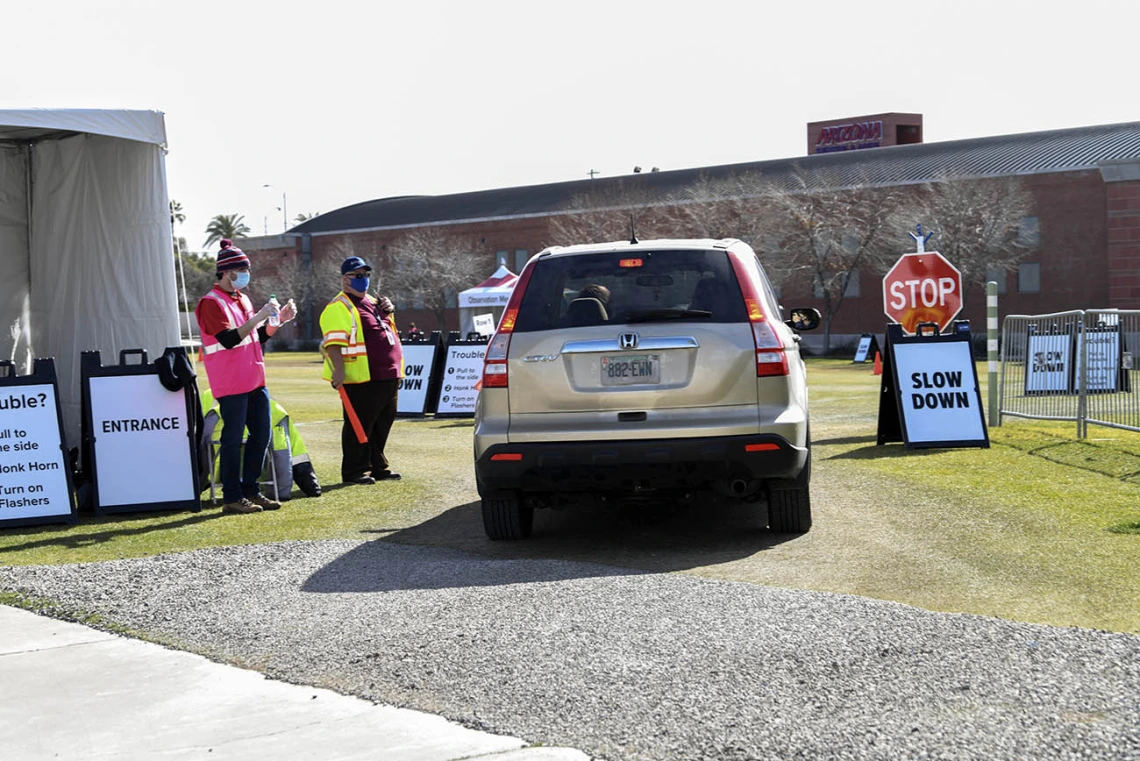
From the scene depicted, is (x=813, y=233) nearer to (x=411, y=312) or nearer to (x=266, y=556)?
(x=411, y=312)

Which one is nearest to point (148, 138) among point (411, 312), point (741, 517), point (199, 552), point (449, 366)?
point (199, 552)

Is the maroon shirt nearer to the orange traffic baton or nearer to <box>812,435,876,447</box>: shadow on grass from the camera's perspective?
the orange traffic baton

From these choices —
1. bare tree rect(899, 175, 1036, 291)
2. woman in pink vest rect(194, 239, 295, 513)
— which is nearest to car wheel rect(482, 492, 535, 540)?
woman in pink vest rect(194, 239, 295, 513)

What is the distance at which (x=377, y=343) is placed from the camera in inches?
474

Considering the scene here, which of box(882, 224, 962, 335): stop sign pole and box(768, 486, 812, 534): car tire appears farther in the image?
box(882, 224, 962, 335): stop sign pole

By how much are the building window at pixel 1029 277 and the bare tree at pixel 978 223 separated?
806mm

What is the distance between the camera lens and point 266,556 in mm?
8281

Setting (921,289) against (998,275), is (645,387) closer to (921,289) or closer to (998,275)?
(921,289)

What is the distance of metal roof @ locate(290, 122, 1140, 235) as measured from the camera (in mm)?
63656

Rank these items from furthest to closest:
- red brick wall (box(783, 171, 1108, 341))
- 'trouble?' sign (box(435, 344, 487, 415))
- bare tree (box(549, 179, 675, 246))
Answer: bare tree (box(549, 179, 675, 246))
red brick wall (box(783, 171, 1108, 341))
'trouble?' sign (box(435, 344, 487, 415))

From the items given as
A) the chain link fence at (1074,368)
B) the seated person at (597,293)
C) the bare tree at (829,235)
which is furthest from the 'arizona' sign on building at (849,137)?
the seated person at (597,293)

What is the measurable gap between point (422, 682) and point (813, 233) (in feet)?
198

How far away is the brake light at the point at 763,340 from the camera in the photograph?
7.82 meters

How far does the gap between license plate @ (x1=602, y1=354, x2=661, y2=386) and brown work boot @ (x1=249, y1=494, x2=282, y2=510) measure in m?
3.70
